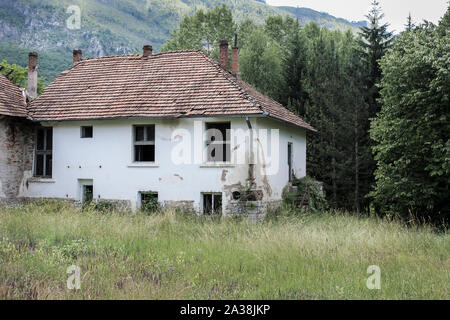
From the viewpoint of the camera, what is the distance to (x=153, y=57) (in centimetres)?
Answer: 2142

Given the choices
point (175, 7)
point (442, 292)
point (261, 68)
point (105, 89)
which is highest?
point (175, 7)

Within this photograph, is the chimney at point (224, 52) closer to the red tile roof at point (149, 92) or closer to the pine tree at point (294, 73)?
the red tile roof at point (149, 92)

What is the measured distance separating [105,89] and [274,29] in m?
28.2

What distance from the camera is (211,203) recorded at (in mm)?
17188

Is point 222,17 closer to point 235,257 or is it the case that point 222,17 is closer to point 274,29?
point 274,29

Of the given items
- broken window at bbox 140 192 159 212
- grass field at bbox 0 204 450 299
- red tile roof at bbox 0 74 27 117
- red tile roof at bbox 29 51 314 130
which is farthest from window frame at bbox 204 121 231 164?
red tile roof at bbox 0 74 27 117

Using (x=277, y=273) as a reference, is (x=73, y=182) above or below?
above

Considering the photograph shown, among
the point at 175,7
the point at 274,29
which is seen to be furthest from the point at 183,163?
the point at 175,7

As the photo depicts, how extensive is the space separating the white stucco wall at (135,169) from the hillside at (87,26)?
1090 inches

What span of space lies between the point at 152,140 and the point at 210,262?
1017 centimetres

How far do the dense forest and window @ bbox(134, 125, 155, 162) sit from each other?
419 inches

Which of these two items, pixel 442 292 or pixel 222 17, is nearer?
pixel 442 292

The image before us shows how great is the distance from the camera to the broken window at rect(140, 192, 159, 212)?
17.2 m

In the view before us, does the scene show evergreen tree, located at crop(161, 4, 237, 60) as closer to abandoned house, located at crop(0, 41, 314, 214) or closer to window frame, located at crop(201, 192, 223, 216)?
abandoned house, located at crop(0, 41, 314, 214)
